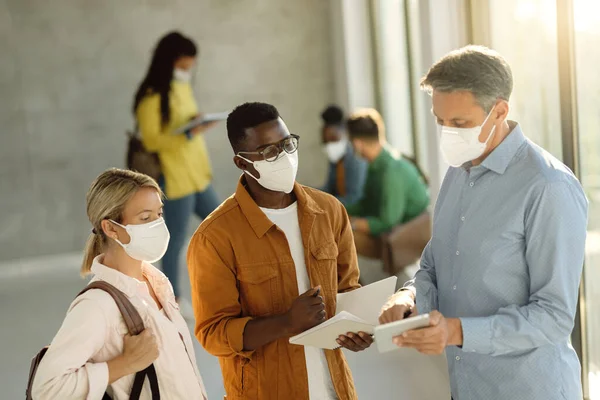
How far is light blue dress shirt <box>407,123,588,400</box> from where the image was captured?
1.74 m

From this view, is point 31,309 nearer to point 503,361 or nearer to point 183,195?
point 183,195

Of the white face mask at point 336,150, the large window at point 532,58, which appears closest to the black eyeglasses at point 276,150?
the large window at point 532,58

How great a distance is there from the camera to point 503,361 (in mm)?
1885

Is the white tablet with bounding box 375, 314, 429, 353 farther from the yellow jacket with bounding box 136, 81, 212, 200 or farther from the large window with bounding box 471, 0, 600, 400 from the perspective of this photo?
the yellow jacket with bounding box 136, 81, 212, 200

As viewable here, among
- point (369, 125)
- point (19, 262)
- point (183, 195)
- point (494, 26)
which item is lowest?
point (19, 262)

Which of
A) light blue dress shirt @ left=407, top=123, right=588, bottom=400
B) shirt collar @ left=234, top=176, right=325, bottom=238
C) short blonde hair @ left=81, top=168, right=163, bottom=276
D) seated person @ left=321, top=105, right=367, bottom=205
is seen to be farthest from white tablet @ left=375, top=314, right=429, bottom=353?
seated person @ left=321, top=105, right=367, bottom=205

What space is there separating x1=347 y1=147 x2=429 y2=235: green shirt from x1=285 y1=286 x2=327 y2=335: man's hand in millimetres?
3359

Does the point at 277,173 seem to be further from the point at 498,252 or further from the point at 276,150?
the point at 498,252

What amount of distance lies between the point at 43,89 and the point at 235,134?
249 inches

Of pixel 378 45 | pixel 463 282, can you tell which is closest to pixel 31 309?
pixel 378 45

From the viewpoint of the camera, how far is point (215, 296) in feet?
6.81

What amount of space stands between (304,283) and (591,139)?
142cm

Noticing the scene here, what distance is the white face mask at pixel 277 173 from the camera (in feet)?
7.06

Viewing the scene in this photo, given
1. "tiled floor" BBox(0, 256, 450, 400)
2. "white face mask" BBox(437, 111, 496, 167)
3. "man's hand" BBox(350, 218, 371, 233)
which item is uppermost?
"white face mask" BBox(437, 111, 496, 167)
